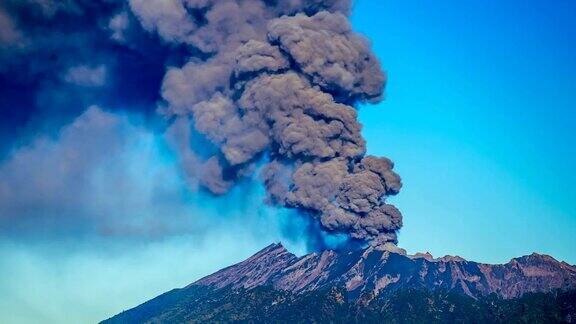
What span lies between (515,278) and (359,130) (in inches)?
4173

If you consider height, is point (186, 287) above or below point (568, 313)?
above

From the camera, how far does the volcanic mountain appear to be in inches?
4070

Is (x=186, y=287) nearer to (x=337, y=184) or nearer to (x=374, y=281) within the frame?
(x=374, y=281)

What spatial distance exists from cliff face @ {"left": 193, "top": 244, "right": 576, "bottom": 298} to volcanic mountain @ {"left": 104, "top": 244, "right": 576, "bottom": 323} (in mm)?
221

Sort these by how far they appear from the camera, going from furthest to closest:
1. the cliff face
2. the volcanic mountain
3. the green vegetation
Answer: the cliff face, the volcanic mountain, the green vegetation

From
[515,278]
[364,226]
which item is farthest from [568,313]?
[515,278]

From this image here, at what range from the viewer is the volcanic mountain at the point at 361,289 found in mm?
103375

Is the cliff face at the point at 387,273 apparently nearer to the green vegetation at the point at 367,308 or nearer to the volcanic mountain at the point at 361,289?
the volcanic mountain at the point at 361,289

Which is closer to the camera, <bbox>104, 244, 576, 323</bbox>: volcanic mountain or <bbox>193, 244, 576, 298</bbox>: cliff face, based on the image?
<bbox>104, 244, 576, 323</bbox>: volcanic mountain

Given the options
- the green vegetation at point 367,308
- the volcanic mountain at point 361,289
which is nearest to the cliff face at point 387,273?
the volcanic mountain at point 361,289

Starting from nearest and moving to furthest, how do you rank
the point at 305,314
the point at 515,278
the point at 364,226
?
the point at 364,226 < the point at 305,314 < the point at 515,278

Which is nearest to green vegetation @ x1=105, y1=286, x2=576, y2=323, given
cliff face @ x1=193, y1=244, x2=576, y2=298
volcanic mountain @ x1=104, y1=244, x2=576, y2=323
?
volcanic mountain @ x1=104, y1=244, x2=576, y2=323

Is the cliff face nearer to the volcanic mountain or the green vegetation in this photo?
the volcanic mountain

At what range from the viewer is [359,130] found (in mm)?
61625
